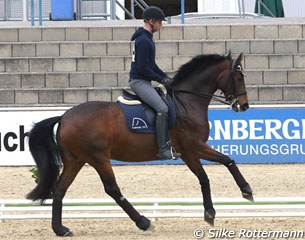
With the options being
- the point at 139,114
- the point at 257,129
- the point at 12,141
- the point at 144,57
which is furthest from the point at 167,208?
the point at 12,141

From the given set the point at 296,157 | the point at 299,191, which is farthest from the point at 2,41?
the point at 299,191

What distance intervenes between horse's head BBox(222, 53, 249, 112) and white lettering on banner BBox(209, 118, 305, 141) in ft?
20.1

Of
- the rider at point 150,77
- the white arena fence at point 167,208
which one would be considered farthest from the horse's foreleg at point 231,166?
the white arena fence at point 167,208

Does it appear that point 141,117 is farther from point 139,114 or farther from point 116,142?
point 116,142

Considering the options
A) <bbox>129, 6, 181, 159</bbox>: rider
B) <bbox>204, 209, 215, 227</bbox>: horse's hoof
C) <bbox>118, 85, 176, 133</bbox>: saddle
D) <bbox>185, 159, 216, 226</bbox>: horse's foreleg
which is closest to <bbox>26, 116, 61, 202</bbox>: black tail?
<bbox>118, 85, 176, 133</bbox>: saddle

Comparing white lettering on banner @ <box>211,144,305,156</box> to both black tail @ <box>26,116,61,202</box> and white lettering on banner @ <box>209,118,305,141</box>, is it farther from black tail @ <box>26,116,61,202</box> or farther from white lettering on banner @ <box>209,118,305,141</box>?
black tail @ <box>26,116,61,202</box>

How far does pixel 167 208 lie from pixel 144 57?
5.84 ft

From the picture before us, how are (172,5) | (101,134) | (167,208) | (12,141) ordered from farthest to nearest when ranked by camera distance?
(172,5) < (12,141) < (167,208) < (101,134)

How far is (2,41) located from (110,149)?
1155 centimetres

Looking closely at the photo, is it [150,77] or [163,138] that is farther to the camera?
[150,77]

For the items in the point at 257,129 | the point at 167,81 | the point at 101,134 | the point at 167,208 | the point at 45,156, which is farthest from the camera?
the point at 257,129

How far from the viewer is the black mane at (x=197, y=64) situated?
11836 mm

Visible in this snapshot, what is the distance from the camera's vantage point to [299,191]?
48.7 feet

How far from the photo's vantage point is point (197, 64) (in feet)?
38.9
